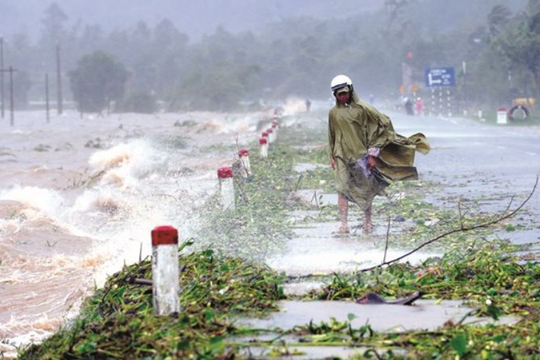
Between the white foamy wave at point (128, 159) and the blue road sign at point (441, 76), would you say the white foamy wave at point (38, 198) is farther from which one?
the blue road sign at point (441, 76)

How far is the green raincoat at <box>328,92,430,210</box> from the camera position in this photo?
12148 mm

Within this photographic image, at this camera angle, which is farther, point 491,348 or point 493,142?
A: point 493,142

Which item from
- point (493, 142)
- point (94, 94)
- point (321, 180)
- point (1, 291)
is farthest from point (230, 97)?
point (1, 291)

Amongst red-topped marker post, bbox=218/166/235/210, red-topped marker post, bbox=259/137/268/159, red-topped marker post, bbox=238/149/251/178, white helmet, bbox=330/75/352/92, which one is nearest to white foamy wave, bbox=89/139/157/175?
red-topped marker post, bbox=259/137/268/159

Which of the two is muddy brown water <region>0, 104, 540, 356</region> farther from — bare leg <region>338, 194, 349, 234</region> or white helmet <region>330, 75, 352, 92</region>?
white helmet <region>330, 75, 352, 92</region>

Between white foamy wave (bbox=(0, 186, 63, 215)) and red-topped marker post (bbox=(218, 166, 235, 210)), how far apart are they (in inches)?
233

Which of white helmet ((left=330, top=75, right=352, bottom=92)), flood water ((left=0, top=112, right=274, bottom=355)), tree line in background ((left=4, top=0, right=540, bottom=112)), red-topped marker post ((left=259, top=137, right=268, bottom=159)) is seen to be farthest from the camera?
tree line in background ((left=4, top=0, right=540, bottom=112))

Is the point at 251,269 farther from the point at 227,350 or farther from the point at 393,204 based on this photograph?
the point at 393,204

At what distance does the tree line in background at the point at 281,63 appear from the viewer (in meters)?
76.2

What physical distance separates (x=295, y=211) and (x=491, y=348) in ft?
29.6

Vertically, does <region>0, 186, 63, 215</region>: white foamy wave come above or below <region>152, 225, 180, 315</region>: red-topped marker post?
below

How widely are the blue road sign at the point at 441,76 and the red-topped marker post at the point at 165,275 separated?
7097 cm

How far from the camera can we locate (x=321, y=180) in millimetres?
19156

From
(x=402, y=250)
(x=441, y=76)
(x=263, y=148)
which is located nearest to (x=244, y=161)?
(x=263, y=148)
